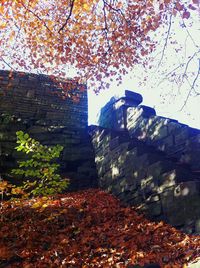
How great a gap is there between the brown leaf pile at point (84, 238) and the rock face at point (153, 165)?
0.32 m

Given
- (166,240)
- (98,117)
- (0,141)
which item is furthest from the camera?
(98,117)

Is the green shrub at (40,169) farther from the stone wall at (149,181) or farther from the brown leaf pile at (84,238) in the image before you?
the stone wall at (149,181)

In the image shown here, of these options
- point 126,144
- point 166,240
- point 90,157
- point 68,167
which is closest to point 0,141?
point 68,167

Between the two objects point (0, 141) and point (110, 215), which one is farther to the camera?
point (0, 141)

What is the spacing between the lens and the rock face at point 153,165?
493 centimetres

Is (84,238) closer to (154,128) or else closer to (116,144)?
(116,144)

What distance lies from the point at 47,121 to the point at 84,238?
5.29 m

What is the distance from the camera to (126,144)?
7172 mm

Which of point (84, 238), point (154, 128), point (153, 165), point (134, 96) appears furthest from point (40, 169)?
point (134, 96)

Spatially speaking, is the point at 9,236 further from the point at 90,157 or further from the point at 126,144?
the point at 90,157

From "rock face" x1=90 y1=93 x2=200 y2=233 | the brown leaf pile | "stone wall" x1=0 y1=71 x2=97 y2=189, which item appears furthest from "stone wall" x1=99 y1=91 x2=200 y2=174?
the brown leaf pile

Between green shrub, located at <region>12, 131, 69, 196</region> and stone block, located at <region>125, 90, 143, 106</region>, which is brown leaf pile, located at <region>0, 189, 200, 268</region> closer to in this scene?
green shrub, located at <region>12, 131, 69, 196</region>

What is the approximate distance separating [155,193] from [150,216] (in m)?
0.48

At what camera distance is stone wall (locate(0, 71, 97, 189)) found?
862 cm
